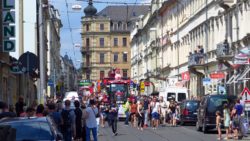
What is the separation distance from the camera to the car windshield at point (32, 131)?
15.7m

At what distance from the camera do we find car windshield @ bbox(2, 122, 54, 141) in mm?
15727

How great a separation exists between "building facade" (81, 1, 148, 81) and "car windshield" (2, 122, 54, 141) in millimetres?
152674

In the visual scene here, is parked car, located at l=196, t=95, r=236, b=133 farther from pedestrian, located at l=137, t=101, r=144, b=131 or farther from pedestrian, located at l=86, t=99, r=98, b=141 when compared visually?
pedestrian, located at l=86, t=99, r=98, b=141

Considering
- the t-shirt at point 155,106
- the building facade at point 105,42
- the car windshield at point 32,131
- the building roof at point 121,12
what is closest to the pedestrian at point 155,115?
the t-shirt at point 155,106

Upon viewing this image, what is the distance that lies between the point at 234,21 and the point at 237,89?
4804 mm

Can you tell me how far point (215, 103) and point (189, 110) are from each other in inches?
386

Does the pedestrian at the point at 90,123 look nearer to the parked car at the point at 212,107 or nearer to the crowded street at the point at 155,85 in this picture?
the crowded street at the point at 155,85

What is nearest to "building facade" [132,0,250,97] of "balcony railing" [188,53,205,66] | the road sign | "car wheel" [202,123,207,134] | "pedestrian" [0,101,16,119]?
"balcony railing" [188,53,205,66]

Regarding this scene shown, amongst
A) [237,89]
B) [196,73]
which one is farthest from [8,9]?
[196,73]

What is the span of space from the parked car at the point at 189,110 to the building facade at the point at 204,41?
313cm

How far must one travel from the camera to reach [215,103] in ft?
115

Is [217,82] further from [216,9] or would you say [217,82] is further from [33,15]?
[33,15]

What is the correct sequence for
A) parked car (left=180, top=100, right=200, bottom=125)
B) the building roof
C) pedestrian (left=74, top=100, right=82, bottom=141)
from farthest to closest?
1. the building roof
2. parked car (left=180, top=100, right=200, bottom=125)
3. pedestrian (left=74, top=100, right=82, bottom=141)

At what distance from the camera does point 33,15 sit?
60.7 metres
